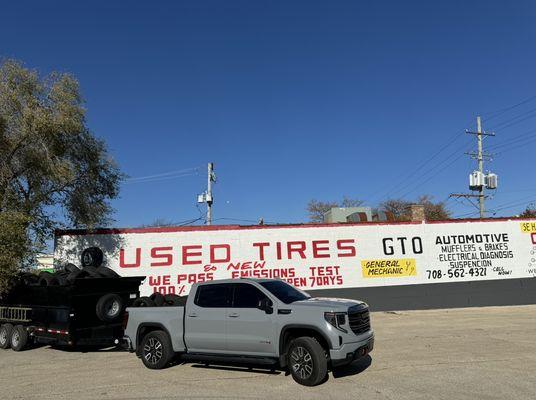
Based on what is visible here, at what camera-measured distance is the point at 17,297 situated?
13.8m

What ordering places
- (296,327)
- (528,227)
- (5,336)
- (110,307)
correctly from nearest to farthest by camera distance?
(296,327), (110,307), (5,336), (528,227)

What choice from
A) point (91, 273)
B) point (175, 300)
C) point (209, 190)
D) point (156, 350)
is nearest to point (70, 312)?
point (91, 273)

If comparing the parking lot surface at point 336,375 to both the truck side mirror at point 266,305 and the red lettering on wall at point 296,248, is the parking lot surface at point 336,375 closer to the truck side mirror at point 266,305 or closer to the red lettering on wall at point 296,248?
the truck side mirror at point 266,305

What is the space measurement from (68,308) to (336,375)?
694cm

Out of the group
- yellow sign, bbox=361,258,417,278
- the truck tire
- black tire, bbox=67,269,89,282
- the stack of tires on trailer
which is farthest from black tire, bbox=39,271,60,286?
yellow sign, bbox=361,258,417,278

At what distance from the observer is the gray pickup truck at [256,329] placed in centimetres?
829

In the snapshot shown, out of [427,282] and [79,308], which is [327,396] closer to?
[79,308]

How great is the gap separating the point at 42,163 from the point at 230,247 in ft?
26.6

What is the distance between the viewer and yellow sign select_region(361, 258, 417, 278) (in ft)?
69.9

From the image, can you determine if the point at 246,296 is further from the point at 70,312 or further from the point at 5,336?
the point at 5,336

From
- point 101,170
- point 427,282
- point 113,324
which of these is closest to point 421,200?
point 427,282

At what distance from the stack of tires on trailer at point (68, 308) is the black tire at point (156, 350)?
2.26 m

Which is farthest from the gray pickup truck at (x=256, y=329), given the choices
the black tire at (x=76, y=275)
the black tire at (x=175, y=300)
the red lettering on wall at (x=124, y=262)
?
the red lettering on wall at (x=124, y=262)

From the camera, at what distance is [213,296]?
32.4ft
